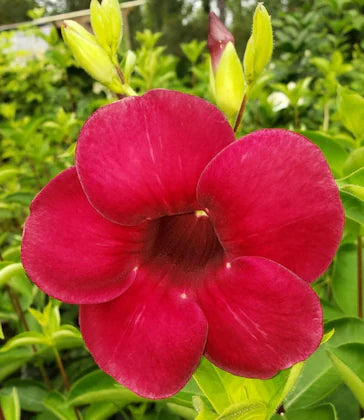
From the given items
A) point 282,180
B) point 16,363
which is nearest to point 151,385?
point 282,180

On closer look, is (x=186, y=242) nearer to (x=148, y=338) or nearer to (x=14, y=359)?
(x=148, y=338)

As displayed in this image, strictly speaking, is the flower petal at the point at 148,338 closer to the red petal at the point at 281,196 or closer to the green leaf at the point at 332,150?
the red petal at the point at 281,196

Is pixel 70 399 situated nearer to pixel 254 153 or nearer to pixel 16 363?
pixel 16 363

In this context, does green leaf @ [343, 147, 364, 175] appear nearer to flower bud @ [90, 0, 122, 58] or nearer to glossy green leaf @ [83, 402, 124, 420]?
flower bud @ [90, 0, 122, 58]

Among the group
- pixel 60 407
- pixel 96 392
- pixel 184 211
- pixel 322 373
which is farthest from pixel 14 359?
pixel 184 211

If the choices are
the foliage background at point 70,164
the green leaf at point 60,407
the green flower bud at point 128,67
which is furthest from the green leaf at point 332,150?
the green leaf at point 60,407
